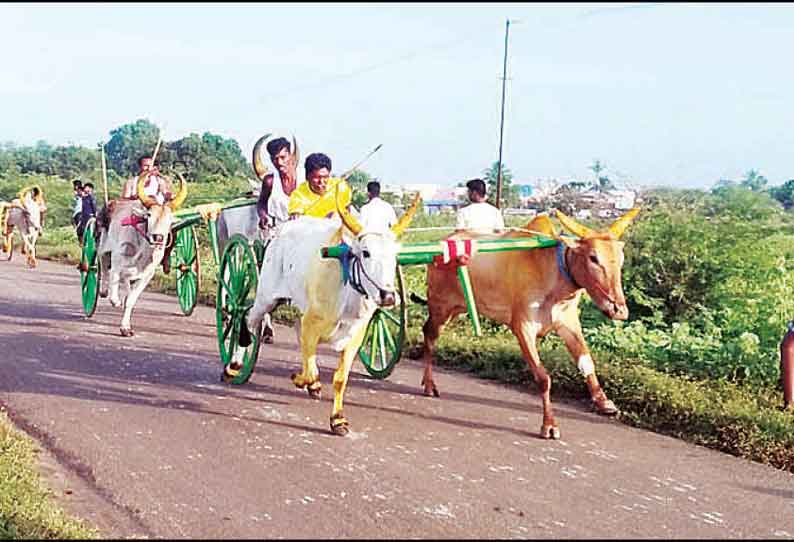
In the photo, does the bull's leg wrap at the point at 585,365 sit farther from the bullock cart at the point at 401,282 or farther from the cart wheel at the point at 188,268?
the cart wheel at the point at 188,268

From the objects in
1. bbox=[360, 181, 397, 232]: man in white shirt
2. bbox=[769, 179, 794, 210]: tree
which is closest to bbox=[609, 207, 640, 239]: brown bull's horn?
bbox=[360, 181, 397, 232]: man in white shirt

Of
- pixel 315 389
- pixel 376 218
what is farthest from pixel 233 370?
pixel 376 218

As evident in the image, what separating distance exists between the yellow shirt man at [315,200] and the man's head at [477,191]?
1474mm

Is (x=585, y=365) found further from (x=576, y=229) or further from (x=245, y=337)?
(x=245, y=337)

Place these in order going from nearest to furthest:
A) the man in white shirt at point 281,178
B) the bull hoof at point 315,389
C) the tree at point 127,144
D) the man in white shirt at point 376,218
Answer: the man in white shirt at point 376,218 → the bull hoof at point 315,389 → the man in white shirt at point 281,178 → the tree at point 127,144

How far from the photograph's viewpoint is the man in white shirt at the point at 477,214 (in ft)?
30.6

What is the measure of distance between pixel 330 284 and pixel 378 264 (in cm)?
88

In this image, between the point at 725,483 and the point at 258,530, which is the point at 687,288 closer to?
the point at 725,483

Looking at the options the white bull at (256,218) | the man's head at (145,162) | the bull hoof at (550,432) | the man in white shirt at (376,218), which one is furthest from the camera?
the man's head at (145,162)

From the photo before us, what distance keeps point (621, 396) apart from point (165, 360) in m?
4.77

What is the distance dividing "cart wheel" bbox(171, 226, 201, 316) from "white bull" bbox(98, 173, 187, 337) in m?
0.71

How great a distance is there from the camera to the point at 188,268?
12.9 metres

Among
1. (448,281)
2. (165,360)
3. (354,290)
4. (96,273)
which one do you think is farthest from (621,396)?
(96,273)

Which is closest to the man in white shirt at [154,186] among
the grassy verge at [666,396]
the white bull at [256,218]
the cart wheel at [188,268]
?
the cart wheel at [188,268]
